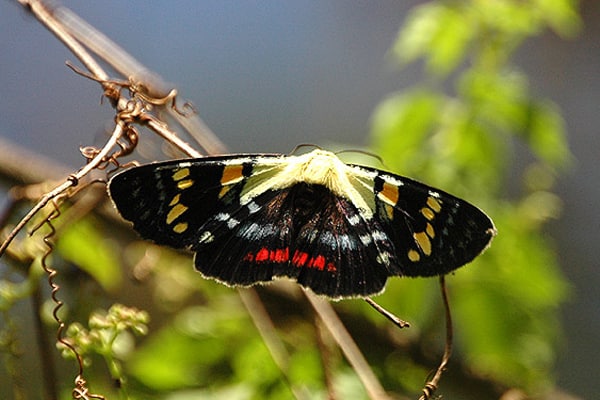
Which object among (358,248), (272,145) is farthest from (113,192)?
(272,145)

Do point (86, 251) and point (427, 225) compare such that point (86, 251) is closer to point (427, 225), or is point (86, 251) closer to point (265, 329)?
point (265, 329)

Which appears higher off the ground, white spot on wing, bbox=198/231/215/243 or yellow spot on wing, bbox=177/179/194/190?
yellow spot on wing, bbox=177/179/194/190

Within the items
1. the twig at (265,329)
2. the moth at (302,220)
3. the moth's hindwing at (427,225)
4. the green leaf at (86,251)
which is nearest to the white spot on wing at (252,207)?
the moth at (302,220)

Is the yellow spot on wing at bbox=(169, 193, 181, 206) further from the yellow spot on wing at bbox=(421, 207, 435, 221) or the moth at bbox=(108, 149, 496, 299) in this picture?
the yellow spot on wing at bbox=(421, 207, 435, 221)

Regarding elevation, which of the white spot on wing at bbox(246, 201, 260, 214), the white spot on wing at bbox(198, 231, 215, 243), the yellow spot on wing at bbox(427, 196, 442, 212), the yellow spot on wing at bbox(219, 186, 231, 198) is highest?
the yellow spot on wing at bbox(427, 196, 442, 212)

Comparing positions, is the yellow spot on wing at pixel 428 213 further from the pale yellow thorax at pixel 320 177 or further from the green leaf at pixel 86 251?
the green leaf at pixel 86 251

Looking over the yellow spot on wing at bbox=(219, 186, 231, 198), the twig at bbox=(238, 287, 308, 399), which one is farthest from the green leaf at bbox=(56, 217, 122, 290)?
the yellow spot on wing at bbox=(219, 186, 231, 198)

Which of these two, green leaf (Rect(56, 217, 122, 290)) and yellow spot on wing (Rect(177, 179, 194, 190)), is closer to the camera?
yellow spot on wing (Rect(177, 179, 194, 190))

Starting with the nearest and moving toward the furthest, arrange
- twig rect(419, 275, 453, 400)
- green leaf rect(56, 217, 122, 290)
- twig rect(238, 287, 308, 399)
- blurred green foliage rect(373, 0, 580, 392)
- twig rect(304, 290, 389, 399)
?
twig rect(419, 275, 453, 400) → twig rect(304, 290, 389, 399) → twig rect(238, 287, 308, 399) → green leaf rect(56, 217, 122, 290) → blurred green foliage rect(373, 0, 580, 392)
